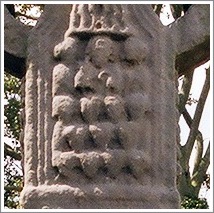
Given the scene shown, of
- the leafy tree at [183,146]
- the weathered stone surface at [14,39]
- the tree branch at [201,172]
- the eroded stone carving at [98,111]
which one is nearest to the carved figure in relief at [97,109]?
the eroded stone carving at [98,111]

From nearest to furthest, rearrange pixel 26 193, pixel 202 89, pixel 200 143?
pixel 26 193
pixel 202 89
pixel 200 143

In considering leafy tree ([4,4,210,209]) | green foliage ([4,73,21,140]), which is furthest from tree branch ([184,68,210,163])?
green foliage ([4,73,21,140])

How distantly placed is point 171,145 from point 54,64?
0.49 metres

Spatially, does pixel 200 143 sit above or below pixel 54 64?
above

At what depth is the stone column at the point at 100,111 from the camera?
2.97 m

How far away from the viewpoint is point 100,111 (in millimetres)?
3023

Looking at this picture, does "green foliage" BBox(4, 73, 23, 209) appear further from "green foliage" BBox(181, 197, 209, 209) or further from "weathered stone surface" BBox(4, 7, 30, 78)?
"weathered stone surface" BBox(4, 7, 30, 78)

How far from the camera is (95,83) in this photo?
9.96 ft

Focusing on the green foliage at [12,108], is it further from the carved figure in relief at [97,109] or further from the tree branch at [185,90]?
the carved figure in relief at [97,109]

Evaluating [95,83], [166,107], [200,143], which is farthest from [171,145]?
[200,143]

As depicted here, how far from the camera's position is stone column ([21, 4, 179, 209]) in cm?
297

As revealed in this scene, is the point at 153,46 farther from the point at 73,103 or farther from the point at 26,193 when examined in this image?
the point at 26,193

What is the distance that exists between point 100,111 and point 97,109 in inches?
0.7

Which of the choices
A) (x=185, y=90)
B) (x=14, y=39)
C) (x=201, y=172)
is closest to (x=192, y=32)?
(x=14, y=39)
